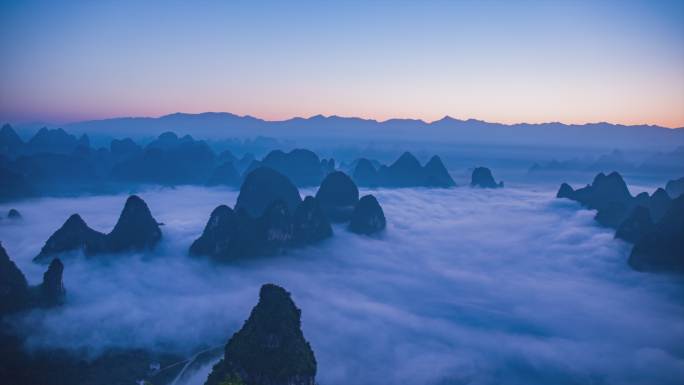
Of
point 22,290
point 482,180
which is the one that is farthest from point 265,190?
point 482,180

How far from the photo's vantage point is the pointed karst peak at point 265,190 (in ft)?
229

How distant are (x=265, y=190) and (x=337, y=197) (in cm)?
1356

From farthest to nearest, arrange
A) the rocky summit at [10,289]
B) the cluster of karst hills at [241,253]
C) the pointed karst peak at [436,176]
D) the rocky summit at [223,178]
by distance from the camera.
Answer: the pointed karst peak at [436,176], the rocky summit at [223,178], the rocky summit at [10,289], the cluster of karst hills at [241,253]

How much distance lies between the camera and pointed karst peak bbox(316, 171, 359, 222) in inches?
2894

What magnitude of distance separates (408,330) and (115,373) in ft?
86.1

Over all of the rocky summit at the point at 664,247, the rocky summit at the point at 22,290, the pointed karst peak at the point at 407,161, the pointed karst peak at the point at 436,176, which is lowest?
the rocky summit at the point at 22,290

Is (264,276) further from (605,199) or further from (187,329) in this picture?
(605,199)

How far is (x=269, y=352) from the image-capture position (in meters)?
23.9

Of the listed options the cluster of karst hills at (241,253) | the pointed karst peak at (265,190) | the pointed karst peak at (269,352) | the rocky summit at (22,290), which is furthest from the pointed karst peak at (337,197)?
the pointed karst peak at (269,352)

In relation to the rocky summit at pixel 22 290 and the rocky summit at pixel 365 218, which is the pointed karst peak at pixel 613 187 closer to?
the rocky summit at pixel 365 218

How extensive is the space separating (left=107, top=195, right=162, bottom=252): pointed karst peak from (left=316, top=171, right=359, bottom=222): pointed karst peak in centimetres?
3011

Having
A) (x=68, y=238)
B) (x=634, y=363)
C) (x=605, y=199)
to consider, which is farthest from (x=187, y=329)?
(x=605, y=199)

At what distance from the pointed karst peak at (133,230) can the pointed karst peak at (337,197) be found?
30112 millimetres

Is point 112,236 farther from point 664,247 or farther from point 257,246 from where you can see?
point 664,247
